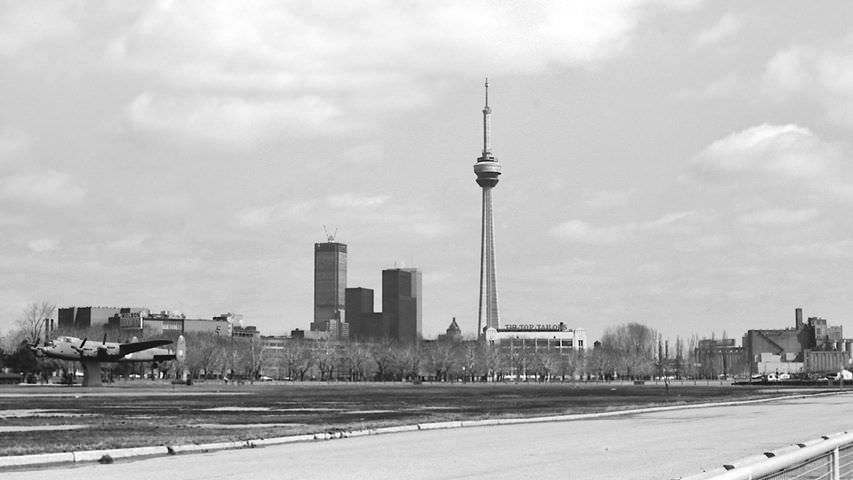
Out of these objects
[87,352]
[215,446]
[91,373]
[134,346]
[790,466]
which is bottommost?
[215,446]

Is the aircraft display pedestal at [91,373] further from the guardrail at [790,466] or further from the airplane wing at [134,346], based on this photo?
the guardrail at [790,466]

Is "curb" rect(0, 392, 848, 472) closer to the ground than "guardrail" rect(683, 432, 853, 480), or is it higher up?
closer to the ground

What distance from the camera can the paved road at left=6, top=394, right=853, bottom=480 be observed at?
23.7 metres

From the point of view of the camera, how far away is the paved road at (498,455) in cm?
2370

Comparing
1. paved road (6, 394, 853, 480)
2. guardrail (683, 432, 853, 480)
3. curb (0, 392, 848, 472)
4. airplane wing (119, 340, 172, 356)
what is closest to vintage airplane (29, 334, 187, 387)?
airplane wing (119, 340, 172, 356)

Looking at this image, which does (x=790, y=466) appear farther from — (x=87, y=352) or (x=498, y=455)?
(x=87, y=352)

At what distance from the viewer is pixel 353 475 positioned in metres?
23.4

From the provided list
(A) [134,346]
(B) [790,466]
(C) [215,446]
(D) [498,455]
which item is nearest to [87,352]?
(A) [134,346]

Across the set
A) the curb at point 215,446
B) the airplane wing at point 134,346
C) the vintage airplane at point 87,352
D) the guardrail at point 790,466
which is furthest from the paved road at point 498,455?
the airplane wing at point 134,346

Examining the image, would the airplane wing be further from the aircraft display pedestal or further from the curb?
the curb

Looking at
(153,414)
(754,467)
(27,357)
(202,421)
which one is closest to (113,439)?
(202,421)

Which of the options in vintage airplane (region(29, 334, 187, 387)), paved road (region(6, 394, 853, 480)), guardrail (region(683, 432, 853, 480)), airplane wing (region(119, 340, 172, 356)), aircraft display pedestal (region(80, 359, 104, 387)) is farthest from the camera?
airplane wing (region(119, 340, 172, 356))

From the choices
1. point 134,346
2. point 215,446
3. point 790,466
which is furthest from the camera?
point 134,346

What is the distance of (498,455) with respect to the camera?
28.8 m
